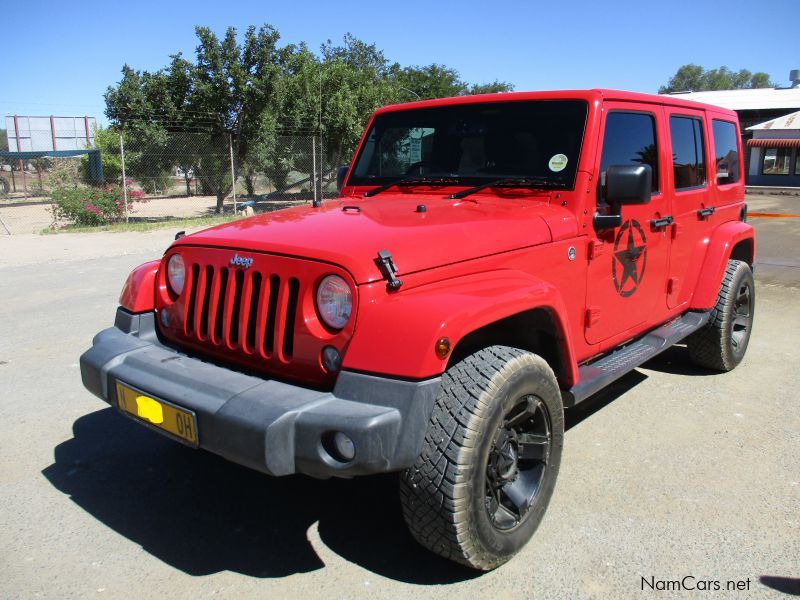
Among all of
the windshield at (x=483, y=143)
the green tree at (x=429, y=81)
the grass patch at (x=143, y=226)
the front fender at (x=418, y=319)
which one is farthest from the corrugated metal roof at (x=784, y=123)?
the front fender at (x=418, y=319)

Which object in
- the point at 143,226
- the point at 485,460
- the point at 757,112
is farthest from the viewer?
the point at 757,112

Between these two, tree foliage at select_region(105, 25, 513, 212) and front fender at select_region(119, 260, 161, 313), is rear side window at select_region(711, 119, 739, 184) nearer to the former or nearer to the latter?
front fender at select_region(119, 260, 161, 313)

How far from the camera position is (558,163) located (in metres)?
3.54

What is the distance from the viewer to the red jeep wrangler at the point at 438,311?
7.75 ft

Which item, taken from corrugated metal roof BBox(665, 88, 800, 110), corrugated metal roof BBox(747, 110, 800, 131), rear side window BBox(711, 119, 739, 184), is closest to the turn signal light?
rear side window BBox(711, 119, 739, 184)

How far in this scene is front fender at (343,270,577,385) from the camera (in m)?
2.32

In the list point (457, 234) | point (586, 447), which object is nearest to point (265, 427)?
point (457, 234)

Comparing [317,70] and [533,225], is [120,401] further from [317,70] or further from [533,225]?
[317,70]

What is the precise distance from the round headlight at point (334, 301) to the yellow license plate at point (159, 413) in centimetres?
61

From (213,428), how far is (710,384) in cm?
392

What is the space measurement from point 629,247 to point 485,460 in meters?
1.85

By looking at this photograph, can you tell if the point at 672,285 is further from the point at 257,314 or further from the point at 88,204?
the point at 88,204

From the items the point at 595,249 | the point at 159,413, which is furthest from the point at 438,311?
the point at 595,249

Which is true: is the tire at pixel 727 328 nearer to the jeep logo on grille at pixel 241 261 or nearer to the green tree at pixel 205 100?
the jeep logo on grille at pixel 241 261
